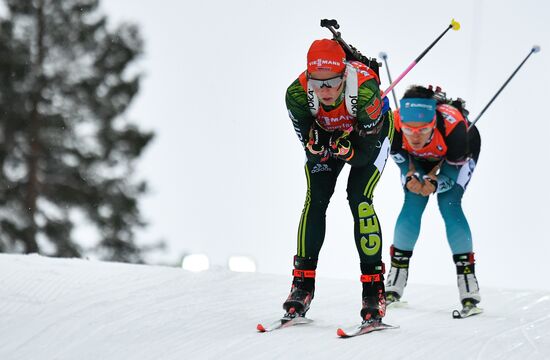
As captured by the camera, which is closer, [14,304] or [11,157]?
[14,304]

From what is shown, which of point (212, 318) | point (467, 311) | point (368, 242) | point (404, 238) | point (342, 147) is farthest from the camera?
point (404, 238)

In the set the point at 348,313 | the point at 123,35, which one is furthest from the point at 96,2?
the point at 348,313

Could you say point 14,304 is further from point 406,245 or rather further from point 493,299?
point 493,299

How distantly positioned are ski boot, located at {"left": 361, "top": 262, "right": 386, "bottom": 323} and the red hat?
130 cm

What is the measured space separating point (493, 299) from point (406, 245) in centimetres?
124

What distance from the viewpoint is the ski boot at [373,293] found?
6.43 m

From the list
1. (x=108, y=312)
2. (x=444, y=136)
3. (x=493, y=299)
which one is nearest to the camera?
(x=108, y=312)

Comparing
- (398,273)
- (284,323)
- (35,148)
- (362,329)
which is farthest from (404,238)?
(35,148)

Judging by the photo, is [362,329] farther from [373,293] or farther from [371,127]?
[371,127]

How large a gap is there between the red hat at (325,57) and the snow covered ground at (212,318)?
5.45 ft

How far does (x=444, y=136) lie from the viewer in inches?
321

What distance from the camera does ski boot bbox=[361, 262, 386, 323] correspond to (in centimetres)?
643

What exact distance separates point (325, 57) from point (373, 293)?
154 cm

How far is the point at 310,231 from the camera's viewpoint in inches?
263
